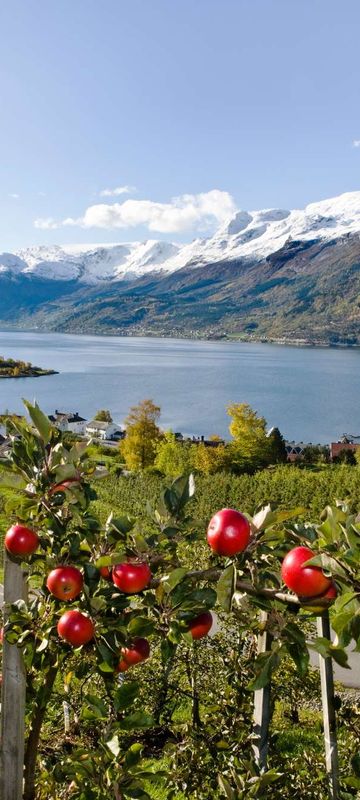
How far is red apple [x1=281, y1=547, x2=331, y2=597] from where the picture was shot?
139 centimetres

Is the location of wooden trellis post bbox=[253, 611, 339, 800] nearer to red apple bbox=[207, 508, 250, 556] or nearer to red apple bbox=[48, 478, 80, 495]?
red apple bbox=[207, 508, 250, 556]

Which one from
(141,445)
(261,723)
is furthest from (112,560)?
(141,445)

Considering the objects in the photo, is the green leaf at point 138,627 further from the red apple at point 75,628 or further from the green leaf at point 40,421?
the green leaf at point 40,421

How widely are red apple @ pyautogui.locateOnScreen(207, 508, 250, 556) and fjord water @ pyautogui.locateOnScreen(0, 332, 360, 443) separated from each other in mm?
72680

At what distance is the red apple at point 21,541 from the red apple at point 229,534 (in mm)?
619

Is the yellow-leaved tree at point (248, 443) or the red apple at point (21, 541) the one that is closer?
the red apple at point (21, 541)

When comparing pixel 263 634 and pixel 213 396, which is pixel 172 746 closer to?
pixel 263 634

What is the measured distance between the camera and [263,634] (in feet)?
6.05

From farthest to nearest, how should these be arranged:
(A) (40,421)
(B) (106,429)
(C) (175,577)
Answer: (B) (106,429) < (A) (40,421) < (C) (175,577)

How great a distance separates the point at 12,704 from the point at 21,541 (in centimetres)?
64

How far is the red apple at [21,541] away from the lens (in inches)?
68.4

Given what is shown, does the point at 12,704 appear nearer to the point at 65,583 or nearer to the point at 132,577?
the point at 65,583

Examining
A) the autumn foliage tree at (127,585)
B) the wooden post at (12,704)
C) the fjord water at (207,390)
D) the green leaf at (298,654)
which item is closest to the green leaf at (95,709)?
the autumn foliage tree at (127,585)

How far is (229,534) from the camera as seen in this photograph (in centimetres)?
150
